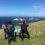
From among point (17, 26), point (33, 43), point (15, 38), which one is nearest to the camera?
point (33, 43)

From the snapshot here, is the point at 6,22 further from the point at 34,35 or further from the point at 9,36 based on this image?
the point at 34,35

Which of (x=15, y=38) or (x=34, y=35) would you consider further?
(x=34, y=35)

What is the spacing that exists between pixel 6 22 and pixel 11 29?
55.1 inches

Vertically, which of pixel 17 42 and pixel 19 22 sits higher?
pixel 19 22

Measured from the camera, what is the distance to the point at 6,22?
19125 millimetres

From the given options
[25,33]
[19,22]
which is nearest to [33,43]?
[25,33]

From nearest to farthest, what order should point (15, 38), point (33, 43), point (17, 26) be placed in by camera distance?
point (33, 43) → point (15, 38) → point (17, 26)

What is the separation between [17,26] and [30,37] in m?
2.03

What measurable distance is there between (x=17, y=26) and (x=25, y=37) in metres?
1.65

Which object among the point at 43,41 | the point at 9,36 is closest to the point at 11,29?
the point at 9,36

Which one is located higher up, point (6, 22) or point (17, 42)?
point (6, 22)

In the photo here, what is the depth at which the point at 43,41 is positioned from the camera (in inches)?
725

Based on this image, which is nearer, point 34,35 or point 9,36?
point 9,36

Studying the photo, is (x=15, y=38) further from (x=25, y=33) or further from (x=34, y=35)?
(x=34, y=35)
